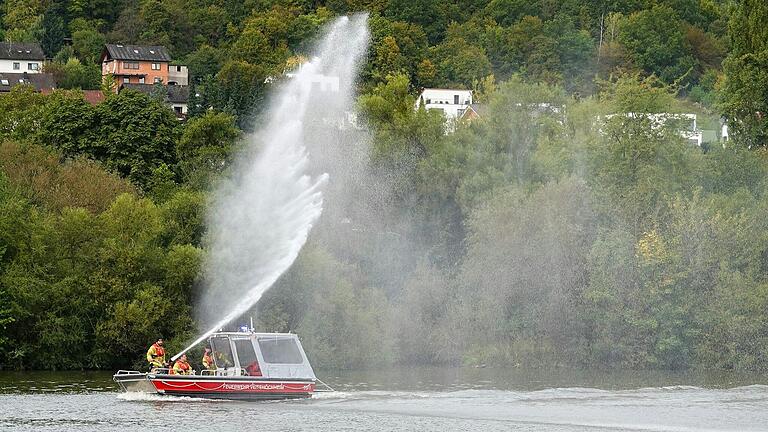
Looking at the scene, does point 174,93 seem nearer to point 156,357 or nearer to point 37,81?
point 37,81

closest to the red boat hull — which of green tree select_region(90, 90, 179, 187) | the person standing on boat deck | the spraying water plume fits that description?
the person standing on boat deck

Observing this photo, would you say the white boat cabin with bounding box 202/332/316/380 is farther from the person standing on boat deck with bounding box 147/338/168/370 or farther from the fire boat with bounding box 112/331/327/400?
the person standing on boat deck with bounding box 147/338/168/370

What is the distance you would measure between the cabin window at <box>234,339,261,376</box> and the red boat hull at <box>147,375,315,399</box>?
104cm

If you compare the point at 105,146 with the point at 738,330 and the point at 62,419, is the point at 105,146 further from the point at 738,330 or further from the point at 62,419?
the point at 62,419

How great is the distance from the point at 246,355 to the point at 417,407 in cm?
756

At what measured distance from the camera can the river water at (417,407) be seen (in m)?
52.0

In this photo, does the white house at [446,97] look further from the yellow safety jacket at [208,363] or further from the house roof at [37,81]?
the yellow safety jacket at [208,363]

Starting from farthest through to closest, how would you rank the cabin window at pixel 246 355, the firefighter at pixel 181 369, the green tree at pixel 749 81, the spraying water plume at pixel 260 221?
→ the green tree at pixel 749 81 < the spraying water plume at pixel 260 221 < the cabin window at pixel 246 355 < the firefighter at pixel 181 369

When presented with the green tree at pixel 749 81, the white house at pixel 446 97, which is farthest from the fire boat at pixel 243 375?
the white house at pixel 446 97

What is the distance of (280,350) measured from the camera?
60031mm

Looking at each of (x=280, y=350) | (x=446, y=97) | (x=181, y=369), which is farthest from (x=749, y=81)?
(x=446, y=97)

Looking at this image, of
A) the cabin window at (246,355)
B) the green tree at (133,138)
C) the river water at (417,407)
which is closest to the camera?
the river water at (417,407)

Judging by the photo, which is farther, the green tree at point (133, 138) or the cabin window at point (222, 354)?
the green tree at point (133, 138)

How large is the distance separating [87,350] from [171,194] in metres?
21.1
